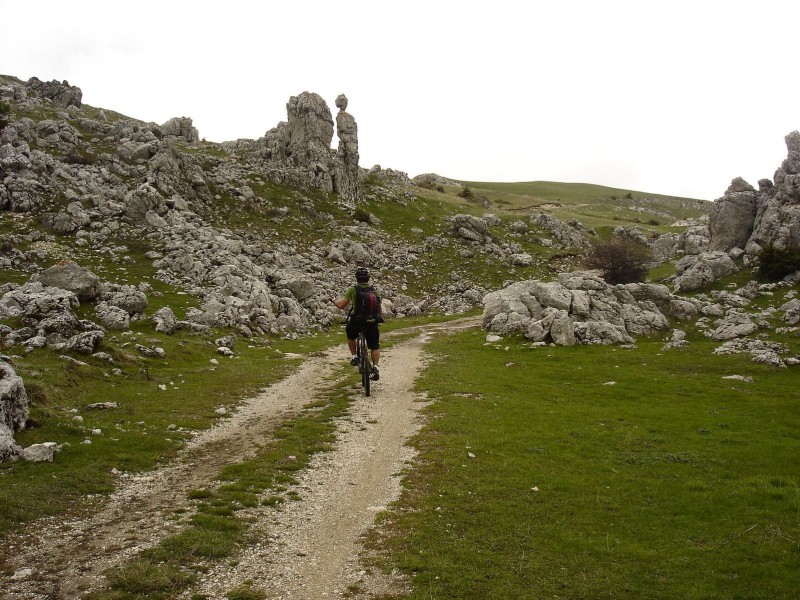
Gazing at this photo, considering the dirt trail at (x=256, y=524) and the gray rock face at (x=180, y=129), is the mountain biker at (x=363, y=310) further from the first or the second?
the gray rock face at (x=180, y=129)

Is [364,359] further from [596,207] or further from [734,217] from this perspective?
[596,207]

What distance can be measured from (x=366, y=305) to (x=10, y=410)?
11887 mm

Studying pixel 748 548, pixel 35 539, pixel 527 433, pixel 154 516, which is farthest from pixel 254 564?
pixel 527 433

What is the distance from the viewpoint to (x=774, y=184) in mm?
56500

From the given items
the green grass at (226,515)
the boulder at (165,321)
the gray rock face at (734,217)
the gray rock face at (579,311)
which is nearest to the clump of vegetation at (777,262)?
the gray rock face at (579,311)

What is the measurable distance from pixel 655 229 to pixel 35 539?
133040 millimetres

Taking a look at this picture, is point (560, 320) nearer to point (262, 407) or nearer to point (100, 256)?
point (262, 407)

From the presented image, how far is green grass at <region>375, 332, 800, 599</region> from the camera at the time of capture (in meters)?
8.91

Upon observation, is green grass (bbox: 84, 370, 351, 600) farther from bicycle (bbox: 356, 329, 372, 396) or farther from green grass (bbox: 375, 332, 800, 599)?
bicycle (bbox: 356, 329, 372, 396)

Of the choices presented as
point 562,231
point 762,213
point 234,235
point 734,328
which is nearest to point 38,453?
point 734,328

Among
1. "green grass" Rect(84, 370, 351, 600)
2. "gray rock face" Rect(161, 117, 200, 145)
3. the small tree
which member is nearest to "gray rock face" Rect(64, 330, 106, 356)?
"green grass" Rect(84, 370, 351, 600)

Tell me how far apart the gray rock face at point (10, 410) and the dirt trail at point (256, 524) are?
2.81 meters

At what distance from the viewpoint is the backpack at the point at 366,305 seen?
20891mm

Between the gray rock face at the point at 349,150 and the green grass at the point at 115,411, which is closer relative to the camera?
the green grass at the point at 115,411
